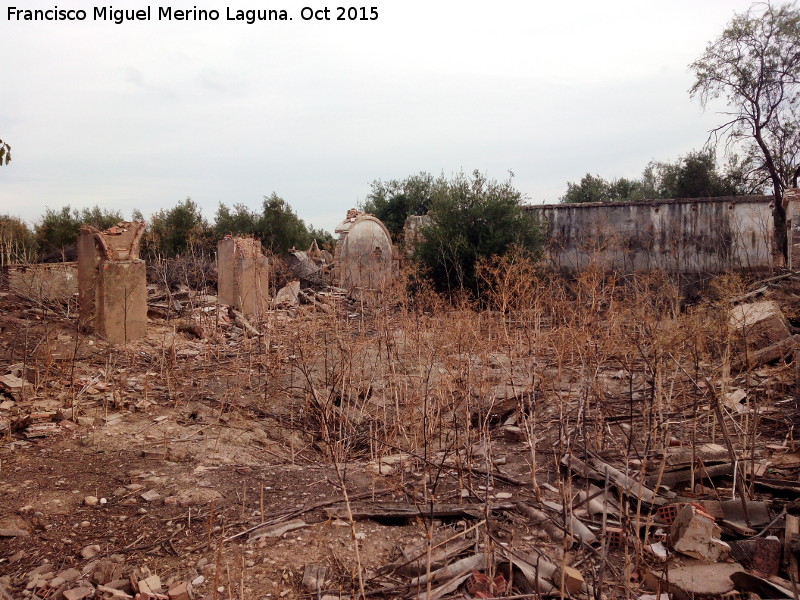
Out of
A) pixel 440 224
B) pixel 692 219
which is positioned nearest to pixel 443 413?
pixel 440 224

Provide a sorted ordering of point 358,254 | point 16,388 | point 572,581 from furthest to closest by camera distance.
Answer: point 358,254 < point 16,388 < point 572,581

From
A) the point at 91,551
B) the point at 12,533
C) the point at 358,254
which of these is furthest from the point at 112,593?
the point at 358,254

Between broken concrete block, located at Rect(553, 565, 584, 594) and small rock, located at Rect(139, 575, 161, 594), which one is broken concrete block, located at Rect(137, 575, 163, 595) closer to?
small rock, located at Rect(139, 575, 161, 594)

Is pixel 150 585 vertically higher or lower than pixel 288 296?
lower

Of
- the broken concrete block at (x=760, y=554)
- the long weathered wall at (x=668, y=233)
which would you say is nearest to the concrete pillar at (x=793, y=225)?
the long weathered wall at (x=668, y=233)

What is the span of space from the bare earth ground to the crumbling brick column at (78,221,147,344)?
99 centimetres

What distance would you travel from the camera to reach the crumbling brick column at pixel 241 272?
12.8 meters

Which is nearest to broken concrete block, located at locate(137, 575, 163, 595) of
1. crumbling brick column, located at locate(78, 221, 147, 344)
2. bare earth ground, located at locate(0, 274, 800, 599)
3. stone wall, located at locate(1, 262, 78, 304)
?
bare earth ground, located at locate(0, 274, 800, 599)

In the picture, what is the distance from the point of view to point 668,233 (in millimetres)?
17781

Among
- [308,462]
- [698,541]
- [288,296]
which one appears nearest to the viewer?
[698,541]

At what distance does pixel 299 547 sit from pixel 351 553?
31 cm

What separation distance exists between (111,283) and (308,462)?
5.57 m

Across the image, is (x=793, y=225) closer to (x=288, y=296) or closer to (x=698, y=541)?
(x=288, y=296)

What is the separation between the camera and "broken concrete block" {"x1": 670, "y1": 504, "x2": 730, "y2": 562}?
11.0ft
